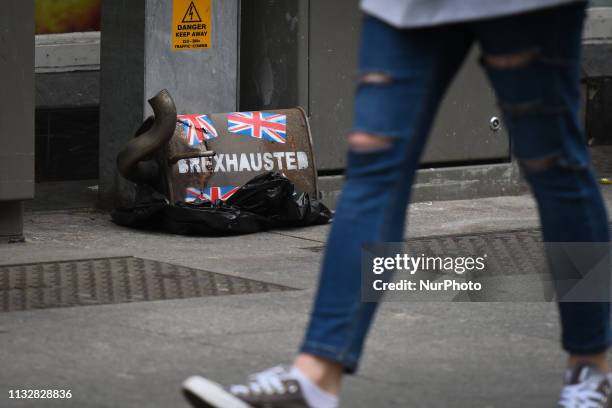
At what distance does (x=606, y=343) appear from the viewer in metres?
3.13

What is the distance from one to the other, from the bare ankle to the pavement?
0.58 metres

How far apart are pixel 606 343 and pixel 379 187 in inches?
28.5

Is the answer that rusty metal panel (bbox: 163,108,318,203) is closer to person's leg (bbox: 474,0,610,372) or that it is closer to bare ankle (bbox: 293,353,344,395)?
person's leg (bbox: 474,0,610,372)

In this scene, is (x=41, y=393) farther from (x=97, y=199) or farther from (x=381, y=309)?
(x=97, y=199)

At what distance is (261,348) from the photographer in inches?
164

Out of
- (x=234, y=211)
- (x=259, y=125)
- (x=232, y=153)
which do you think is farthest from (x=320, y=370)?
(x=259, y=125)

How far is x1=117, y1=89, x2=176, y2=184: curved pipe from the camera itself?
24.0 feet

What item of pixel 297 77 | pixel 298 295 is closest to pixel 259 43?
pixel 297 77

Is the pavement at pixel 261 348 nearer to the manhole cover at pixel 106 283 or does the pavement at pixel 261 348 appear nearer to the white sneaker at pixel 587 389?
the manhole cover at pixel 106 283

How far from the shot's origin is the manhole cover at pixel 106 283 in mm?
5125

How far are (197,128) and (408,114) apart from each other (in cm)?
483

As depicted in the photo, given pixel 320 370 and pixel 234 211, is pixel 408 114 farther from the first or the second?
pixel 234 211

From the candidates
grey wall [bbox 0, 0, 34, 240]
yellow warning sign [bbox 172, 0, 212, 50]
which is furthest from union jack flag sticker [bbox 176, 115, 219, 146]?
grey wall [bbox 0, 0, 34, 240]

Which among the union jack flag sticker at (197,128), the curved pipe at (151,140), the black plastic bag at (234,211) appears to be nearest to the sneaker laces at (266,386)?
the black plastic bag at (234,211)
